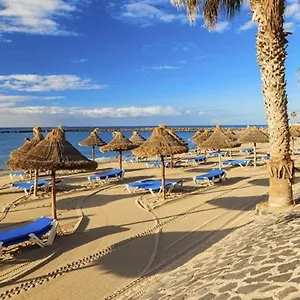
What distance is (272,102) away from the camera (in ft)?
23.5

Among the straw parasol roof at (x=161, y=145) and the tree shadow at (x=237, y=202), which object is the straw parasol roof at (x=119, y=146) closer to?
the straw parasol roof at (x=161, y=145)

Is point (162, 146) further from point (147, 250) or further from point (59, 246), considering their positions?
point (59, 246)

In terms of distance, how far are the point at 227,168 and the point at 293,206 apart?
35.1 feet

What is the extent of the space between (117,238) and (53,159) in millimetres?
2243

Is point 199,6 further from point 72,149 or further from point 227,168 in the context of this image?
point 227,168

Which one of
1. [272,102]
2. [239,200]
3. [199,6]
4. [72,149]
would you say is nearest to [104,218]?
[72,149]

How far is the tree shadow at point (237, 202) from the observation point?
29.5ft

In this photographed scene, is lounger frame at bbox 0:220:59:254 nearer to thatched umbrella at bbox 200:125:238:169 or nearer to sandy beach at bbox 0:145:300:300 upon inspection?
sandy beach at bbox 0:145:300:300

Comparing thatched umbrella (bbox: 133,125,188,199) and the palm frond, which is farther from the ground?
the palm frond

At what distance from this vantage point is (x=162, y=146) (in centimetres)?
1084

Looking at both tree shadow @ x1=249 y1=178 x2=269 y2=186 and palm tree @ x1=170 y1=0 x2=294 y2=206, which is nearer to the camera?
palm tree @ x1=170 y1=0 x2=294 y2=206

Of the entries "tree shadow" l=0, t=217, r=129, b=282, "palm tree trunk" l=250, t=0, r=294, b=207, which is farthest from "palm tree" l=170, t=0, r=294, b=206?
"tree shadow" l=0, t=217, r=129, b=282

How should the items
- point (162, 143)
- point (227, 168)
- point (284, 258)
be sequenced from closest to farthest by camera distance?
1. point (284, 258)
2. point (162, 143)
3. point (227, 168)

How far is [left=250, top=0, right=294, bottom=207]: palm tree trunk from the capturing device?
7.02 m
